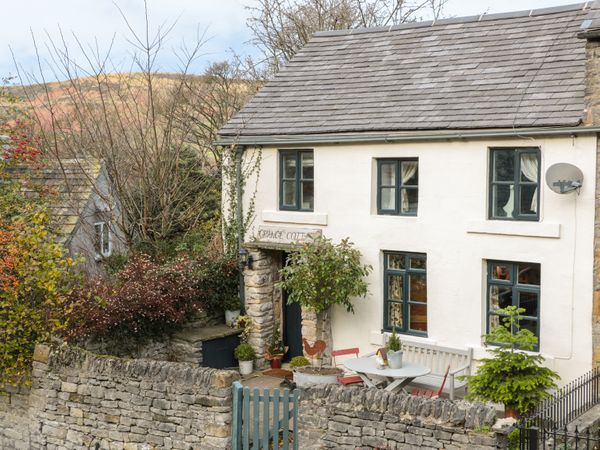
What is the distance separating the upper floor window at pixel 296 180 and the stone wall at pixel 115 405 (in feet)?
19.1

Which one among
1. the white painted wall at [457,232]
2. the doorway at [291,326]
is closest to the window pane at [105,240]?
the white painted wall at [457,232]

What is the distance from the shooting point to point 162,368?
11.0 m

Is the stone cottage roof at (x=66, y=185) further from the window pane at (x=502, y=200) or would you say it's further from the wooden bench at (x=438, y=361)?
the window pane at (x=502, y=200)

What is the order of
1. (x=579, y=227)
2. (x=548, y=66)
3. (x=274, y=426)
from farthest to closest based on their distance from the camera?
(x=548, y=66) < (x=579, y=227) < (x=274, y=426)

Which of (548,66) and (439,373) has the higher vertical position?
(548,66)

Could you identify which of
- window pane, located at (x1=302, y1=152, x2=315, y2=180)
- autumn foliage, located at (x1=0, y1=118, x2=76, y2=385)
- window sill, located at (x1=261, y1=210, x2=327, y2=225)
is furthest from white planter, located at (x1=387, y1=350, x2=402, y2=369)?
autumn foliage, located at (x1=0, y1=118, x2=76, y2=385)

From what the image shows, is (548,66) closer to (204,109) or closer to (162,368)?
(162,368)

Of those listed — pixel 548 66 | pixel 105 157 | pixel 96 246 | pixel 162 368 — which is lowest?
pixel 162 368

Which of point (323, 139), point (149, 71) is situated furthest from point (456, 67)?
point (149, 71)

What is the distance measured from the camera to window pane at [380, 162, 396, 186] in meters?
14.7

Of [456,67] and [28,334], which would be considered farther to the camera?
[456,67]

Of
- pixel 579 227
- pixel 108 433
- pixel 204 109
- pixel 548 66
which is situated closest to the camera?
pixel 108 433

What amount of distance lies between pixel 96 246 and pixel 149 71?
4.64 meters

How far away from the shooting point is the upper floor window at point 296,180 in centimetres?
1582
